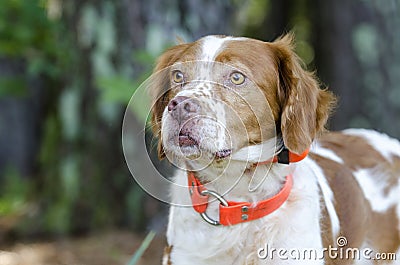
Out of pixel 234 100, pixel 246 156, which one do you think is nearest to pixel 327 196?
pixel 246 156

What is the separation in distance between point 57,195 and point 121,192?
22.5 inches

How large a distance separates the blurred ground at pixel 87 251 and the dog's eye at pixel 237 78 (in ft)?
7.61

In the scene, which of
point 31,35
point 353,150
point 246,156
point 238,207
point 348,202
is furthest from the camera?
point 31,35

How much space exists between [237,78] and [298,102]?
1.01 feet

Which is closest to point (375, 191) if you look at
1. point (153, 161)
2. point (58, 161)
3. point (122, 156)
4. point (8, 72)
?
point (153, 161)

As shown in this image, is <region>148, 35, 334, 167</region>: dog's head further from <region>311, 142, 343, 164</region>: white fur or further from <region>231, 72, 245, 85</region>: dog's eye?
<region>311, 142, 343, 164</region>: white fur

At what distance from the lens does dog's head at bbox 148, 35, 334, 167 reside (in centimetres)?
311

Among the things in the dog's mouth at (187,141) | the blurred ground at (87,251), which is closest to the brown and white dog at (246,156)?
the dog's mouth at (187,141)

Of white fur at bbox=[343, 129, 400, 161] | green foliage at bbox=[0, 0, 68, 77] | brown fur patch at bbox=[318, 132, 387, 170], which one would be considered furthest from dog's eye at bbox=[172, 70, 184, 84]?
green foliage at bbox=[0, 0, 68, 77]

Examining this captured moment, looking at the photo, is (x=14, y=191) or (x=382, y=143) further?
(x=14, y=191)

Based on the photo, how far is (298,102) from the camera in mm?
3414

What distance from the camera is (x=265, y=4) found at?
448 inches

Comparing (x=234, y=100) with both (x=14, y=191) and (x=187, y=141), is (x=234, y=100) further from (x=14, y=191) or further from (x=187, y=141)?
(x=14, y=191)

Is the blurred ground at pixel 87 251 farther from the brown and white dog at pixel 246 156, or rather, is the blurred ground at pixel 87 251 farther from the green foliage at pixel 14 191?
the brown and white dog at pixel 246 156
